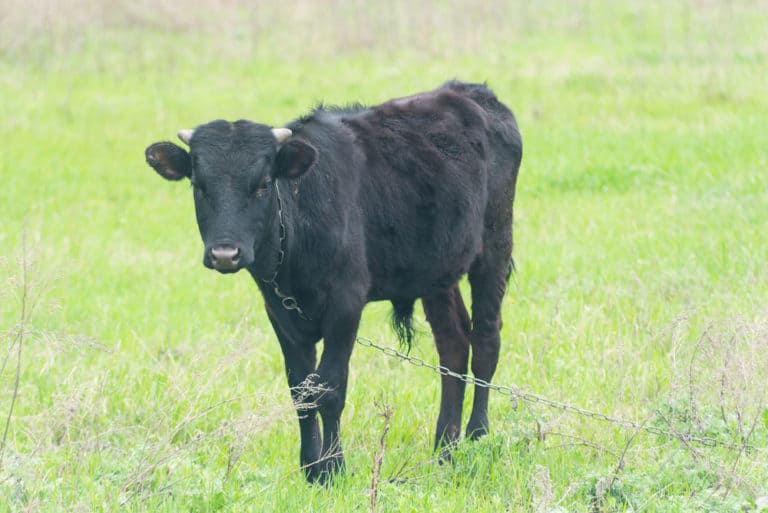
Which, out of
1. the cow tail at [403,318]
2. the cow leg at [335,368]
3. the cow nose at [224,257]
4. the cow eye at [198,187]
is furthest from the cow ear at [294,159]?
the cow tail at [403,318]

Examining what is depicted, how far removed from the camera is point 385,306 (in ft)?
29.9

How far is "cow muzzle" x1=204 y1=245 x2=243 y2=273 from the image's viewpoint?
4934 mm

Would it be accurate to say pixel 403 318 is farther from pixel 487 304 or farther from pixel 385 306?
pixel 385 306

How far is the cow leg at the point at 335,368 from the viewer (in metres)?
5.68

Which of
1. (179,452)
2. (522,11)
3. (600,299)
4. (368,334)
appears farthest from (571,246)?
(522,11)

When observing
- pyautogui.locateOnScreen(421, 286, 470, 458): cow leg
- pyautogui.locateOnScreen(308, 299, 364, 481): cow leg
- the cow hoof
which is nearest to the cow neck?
pyautogui.locateOnScreen(308, 299, 364, 481): cow leg

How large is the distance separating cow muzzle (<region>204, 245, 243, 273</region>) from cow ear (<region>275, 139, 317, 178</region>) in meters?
0.60

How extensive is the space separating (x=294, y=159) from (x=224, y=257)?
710mm

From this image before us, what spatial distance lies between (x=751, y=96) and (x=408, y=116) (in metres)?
9.63

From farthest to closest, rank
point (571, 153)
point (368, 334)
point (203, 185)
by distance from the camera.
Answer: point (571, 153) < point (368, 334) < point (203, 185)

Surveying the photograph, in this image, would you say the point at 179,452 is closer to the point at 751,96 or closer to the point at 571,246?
the point at 571,246

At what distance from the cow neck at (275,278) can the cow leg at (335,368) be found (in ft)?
0.57

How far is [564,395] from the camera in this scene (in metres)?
6.54

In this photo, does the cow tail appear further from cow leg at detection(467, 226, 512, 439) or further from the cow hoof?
the cow hoof
